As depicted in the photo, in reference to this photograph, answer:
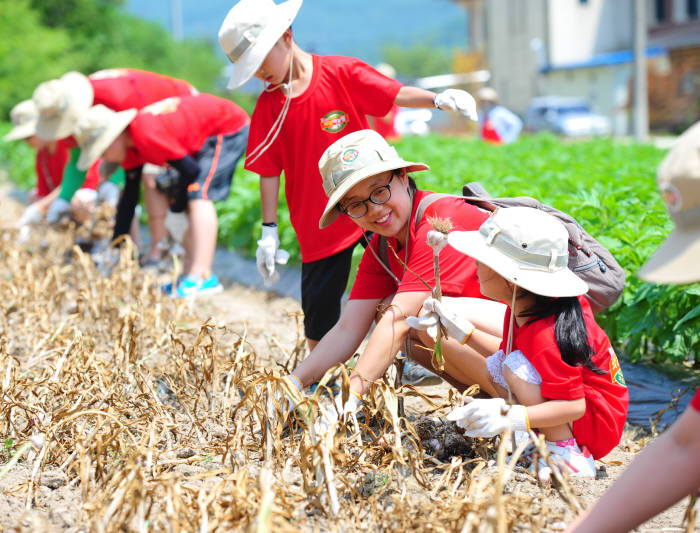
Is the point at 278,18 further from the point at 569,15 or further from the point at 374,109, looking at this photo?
the point at 569,15

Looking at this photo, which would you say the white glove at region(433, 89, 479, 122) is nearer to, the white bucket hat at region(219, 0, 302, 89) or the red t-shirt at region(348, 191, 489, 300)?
the red t-shirt at region(348, 191, 489, 300)

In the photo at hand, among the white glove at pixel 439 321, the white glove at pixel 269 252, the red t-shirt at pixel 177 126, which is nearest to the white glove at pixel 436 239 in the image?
the white glove at pixel 439 321

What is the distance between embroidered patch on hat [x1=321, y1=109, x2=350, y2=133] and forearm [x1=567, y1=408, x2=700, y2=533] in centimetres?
205

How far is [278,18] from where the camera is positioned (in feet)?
10.8

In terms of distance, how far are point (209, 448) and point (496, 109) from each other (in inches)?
394

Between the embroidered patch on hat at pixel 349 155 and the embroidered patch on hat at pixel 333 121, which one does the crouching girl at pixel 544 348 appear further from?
the embroidered patch on hat at pixel 333 121

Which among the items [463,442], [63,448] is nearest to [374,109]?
[463,442]

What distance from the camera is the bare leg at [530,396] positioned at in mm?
2303

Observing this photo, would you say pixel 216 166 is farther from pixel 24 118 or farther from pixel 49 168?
pixel 24 118

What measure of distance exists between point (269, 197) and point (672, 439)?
2197 mm

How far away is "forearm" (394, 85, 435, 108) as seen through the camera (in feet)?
10.6

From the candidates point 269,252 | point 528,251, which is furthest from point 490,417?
point 269,252

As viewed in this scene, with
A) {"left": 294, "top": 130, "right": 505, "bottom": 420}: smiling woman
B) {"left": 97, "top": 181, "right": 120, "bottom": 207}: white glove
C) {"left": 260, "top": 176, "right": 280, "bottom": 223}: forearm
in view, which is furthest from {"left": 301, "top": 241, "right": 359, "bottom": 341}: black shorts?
{"left": 97, "top": 181, "right": 120, "bottom": 207}: white glove

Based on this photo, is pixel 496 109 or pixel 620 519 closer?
Answer: pixel 620 519
